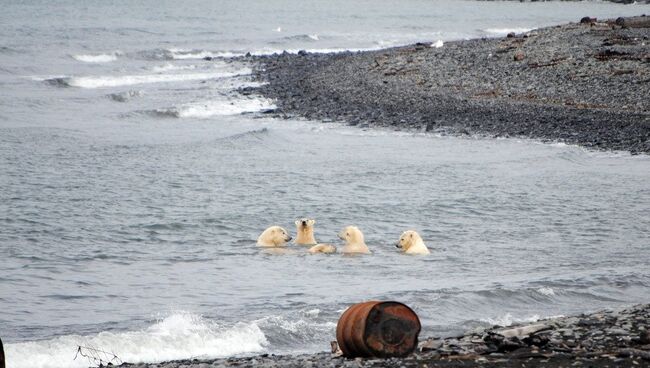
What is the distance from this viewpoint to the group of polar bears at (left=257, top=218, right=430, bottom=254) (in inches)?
549

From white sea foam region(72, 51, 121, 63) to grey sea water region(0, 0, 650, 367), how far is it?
550 inches

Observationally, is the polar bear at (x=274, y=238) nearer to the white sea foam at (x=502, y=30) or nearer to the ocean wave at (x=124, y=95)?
the ocean wave at (x=124, y=95)

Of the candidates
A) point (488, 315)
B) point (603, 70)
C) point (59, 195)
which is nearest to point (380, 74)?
point (603, 70)

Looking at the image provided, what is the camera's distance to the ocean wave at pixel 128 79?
127 ft

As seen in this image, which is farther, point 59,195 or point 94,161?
point 94,161

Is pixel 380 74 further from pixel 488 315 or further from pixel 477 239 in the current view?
pixel 488 315

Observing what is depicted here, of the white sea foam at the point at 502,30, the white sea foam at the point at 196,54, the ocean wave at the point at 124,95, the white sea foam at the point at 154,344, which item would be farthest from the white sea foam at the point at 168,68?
the white sea foam at the point at 154,344

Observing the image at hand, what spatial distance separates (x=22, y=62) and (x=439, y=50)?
1929 cm

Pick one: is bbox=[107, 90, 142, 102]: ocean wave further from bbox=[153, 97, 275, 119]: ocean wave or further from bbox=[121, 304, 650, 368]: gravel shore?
bbox=[121, 304, 650, 368]: gravel shore

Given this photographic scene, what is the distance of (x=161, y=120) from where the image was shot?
2941 centimetres

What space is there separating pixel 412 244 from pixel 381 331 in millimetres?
6432

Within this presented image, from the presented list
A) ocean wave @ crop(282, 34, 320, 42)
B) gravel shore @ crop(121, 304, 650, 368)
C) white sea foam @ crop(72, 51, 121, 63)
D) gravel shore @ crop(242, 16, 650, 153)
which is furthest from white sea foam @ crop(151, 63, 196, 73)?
gravel shore @ crop(121, 304, 650, 368)

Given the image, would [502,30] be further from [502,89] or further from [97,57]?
[502,89]

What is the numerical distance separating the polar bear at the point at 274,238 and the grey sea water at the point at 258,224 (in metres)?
0.29
